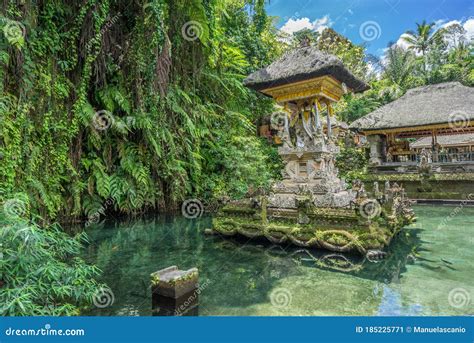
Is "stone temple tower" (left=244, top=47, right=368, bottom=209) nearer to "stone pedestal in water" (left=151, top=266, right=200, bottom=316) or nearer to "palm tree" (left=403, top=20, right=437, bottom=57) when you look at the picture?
"stone pedestal in water" (left=151, top=266, right=200, bottom=316)

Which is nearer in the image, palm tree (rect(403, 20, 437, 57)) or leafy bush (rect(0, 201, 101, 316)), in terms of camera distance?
leafy bush (rect(0, 201, 101, 316))

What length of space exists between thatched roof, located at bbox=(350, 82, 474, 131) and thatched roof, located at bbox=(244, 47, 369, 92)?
764 centimetres

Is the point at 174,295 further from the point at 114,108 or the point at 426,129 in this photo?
the point at 426,129

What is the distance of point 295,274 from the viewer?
434cm

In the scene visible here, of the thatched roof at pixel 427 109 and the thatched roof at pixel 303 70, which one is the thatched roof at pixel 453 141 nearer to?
the thatched roof at pixel 427 109

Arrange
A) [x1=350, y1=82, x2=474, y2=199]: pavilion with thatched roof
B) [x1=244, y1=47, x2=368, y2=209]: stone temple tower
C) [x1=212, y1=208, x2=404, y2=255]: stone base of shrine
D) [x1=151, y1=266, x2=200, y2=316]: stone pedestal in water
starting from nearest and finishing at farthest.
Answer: [x1=151, y1=266, x2=200, y2=316]: stone pedestal in water < [x1=212, y1=208, x2=404, y2=255]: stone base of shrine < [x1=244, y1=47, x2=368, y2=209]: stone temple tower < [x1=350, y1=82, x2=474, y2=199]: pavilion with thatched roof

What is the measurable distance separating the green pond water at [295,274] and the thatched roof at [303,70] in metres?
3.84

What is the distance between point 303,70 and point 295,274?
4441 mm

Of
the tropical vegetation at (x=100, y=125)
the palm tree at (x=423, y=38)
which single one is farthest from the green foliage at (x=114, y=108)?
the palm tree at (x=423, y=38)

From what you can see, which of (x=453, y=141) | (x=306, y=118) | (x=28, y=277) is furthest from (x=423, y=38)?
(x=28, y=277)

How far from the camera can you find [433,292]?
11.9ft

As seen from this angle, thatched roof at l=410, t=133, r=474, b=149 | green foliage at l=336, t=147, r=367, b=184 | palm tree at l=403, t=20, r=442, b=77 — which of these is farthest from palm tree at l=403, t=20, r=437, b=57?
green foliage at l=336, t=147, r=367, b=184

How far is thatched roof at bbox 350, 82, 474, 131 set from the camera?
1283cm

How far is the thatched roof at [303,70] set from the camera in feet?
20.5
